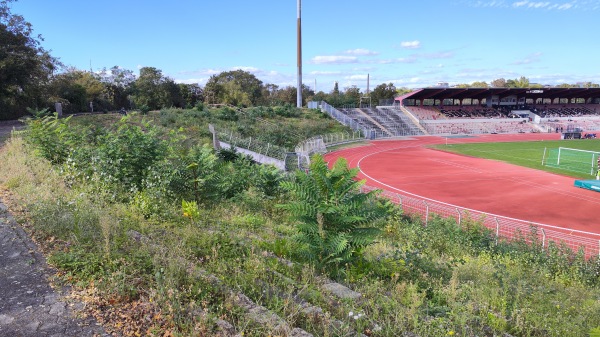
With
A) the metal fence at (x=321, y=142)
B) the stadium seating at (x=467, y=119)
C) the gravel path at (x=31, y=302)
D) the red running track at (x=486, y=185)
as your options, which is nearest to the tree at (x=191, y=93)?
the stadium seating at (x=467, y=119)

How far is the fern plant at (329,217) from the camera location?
18.7 feet

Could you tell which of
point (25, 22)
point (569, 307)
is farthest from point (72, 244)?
point (25, 22)

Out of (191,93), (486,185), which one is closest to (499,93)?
(191,93)

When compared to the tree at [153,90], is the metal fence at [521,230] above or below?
below

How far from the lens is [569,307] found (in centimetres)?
591

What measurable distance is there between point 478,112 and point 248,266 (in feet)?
274

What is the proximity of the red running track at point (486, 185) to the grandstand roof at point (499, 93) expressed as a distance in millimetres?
35357

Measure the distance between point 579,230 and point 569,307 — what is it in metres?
14.1

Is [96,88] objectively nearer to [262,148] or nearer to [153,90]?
[153,90]

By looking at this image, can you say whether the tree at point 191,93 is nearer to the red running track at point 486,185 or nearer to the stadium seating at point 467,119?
the stadium seating at point 467,119

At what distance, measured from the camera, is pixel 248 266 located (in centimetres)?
549

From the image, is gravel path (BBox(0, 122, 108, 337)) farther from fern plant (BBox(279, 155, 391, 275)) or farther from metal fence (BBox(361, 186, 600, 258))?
metal fence (BBox(361, 186, 600, 258))

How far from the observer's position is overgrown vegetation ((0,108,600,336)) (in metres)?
4.42

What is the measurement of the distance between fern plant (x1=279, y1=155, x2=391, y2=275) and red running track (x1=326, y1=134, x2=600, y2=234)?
16516 millimetres
